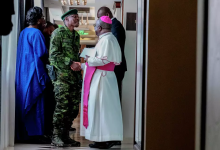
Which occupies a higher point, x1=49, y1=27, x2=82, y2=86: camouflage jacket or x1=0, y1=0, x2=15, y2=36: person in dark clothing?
x1=0, y1=0, x2=15, y2=36: person in dark clothing

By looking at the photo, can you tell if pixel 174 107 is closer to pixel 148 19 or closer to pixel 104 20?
pixel 148 19

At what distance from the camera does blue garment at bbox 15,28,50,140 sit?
355 centimetres

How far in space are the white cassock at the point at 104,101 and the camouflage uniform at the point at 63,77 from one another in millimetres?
254

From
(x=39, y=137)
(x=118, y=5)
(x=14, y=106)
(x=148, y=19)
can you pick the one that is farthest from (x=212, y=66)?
(x=118, y=5)

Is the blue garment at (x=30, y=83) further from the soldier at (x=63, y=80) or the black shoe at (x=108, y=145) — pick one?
the black shoe at (x=108, y=145)

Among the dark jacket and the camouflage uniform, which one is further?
the dark jacket

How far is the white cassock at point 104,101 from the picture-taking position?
3283 mm

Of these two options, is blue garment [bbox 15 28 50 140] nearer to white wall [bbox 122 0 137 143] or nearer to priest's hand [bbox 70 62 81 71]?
priest's hand [bbox 70 62 81 71]

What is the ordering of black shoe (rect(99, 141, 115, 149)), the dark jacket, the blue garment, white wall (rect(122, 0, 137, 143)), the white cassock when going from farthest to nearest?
white wall (rect(122, 0, 137, 143)) → the dark jacket → the blue garment → black shoe (rect(99, 141, 115, 149)) → the white cassock

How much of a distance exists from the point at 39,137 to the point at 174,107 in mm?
2402

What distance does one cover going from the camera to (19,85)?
142 inches

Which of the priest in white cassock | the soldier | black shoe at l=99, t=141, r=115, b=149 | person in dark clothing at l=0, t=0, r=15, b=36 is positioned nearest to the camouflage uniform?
the soldier

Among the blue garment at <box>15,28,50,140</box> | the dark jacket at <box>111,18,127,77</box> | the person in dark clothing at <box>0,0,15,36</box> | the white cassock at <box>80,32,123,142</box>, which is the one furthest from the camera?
the dark jacket at <box>111,18,127,77</box>

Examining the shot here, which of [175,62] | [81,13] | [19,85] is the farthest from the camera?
[81,13]
